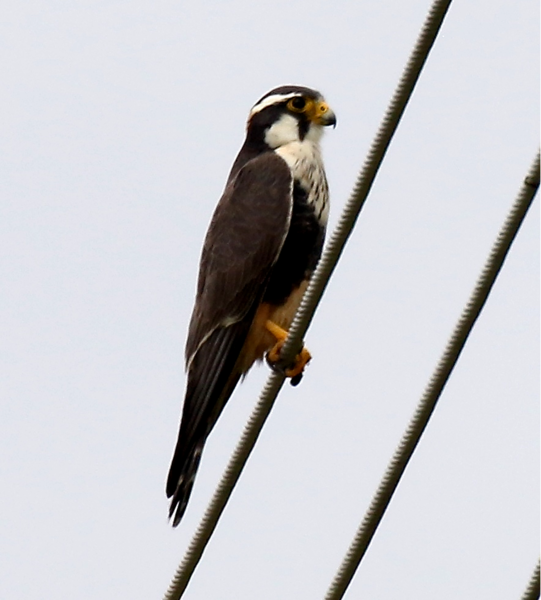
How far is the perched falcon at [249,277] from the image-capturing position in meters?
4.97

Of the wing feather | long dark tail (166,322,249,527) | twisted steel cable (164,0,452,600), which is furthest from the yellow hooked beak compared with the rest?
twisted steel cable (164,0,452,600)

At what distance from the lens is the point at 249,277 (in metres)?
5.28

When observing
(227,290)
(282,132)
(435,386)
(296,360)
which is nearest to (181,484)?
(296,360)

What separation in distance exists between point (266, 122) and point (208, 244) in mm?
623

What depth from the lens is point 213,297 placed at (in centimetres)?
532

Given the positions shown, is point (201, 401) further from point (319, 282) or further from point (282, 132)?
point (319, 282)

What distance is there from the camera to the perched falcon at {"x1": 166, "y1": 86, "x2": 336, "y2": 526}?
4.97 metres

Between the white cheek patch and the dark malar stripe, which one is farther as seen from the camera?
the white cheek patch

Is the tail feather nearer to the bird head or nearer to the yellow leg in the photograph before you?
the yellow leg

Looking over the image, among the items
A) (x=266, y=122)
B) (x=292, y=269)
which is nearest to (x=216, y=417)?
(x=292, y=269)

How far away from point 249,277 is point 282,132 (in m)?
0.78

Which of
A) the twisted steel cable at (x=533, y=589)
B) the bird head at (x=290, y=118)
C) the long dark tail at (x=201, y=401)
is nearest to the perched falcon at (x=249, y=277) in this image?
the long dark tail at (x=201, y=401)

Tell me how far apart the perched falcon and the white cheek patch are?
0.33 feet

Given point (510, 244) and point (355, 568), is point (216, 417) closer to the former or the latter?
point (355, 568)
